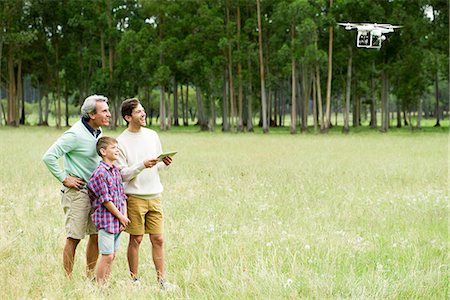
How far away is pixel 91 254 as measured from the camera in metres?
6.39

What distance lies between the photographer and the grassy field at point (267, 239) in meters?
5.94

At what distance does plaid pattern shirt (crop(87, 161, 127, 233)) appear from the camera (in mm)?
5789

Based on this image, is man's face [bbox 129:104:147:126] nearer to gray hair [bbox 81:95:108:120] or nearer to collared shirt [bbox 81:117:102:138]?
gray hair [bbox 81:95:108:120]

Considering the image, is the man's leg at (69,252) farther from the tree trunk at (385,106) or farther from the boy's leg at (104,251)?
the tree trunk at (385,106)

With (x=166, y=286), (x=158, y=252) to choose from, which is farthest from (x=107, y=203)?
(x=166, y=286)

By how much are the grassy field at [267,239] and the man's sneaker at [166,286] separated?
8 centimetres

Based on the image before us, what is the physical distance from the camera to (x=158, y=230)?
20.2ft

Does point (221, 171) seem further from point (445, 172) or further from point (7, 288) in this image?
point (7, 288)

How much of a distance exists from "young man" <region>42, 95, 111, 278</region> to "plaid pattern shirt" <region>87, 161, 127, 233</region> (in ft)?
0.69

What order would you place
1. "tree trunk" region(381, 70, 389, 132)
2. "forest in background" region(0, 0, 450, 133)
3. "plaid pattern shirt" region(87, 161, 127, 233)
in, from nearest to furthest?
"plaid pattern shirt" region(87, 161, 127, 233)
"forest in background" region(0, 0, 450, 133)
"tree trunk" region(381, 70, 389, 132)

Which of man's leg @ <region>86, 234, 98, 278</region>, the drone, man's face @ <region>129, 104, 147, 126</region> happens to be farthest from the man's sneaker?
the drone

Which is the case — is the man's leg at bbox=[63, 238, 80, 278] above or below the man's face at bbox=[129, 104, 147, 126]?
below

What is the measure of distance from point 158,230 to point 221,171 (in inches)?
409

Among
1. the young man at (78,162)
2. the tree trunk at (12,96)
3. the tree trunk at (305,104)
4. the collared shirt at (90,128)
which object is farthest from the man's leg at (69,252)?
the tree trunk at (12,96)
